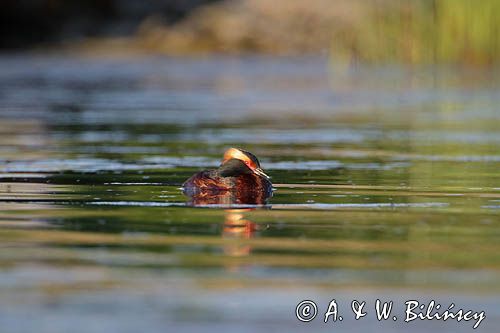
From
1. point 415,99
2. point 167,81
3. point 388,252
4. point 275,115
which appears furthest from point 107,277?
point 167,81

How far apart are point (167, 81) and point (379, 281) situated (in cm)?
2423

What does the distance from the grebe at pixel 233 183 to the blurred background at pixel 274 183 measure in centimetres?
18

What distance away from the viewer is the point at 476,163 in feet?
43.8

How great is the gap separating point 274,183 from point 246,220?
2531 mm

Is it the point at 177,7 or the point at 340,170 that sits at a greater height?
the point at 177,7

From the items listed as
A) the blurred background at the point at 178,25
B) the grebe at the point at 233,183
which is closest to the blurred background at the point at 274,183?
the grebe at the point at 233,183

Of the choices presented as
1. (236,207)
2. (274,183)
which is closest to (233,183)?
(236,207)

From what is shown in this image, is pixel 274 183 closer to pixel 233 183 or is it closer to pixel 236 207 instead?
pixel 233 183

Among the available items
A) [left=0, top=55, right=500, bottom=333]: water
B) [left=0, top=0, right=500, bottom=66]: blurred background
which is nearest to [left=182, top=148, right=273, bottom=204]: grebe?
[left=0, top=55, right=500, bottom=333]: water

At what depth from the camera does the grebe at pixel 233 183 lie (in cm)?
1046

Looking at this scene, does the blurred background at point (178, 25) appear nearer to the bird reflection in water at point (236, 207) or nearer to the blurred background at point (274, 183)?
the blurred background at point (274, 183)

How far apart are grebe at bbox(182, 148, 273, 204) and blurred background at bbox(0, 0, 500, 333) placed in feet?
0.59

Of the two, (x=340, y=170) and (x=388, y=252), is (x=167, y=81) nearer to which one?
(x=340, y=170)

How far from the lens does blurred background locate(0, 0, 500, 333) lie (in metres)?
6.50
